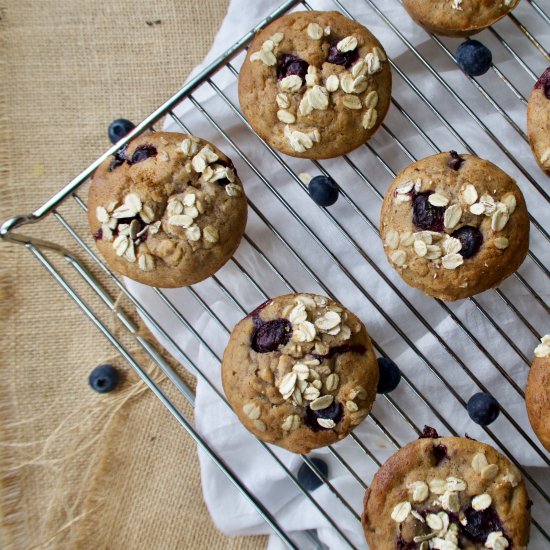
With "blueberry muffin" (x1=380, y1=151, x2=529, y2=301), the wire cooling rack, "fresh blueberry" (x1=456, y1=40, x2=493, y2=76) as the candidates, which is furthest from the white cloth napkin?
"blueberry muffin" (x1=380, y1=151, x2=529, y2=301)

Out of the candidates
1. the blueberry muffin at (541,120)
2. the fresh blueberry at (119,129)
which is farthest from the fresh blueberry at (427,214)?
the fresh blueberry at (119,129)

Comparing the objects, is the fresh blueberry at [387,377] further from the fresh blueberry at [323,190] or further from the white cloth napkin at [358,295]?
the fresh blueberry at [323,190]

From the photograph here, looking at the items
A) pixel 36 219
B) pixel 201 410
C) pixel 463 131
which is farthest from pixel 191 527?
pixel 463 131

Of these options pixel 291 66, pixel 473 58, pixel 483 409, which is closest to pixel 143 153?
pixel 291 66

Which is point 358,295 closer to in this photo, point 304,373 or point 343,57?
point 304,373

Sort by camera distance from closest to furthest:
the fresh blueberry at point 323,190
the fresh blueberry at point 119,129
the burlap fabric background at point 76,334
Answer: the fresh blueberry at point 323,190, the fresh blueberry at point 119,129, the burlap fabric background at point 76,334

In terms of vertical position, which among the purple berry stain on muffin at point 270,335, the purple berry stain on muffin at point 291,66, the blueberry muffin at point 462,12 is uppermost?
the purple berry stain on muffin at point 291,66
